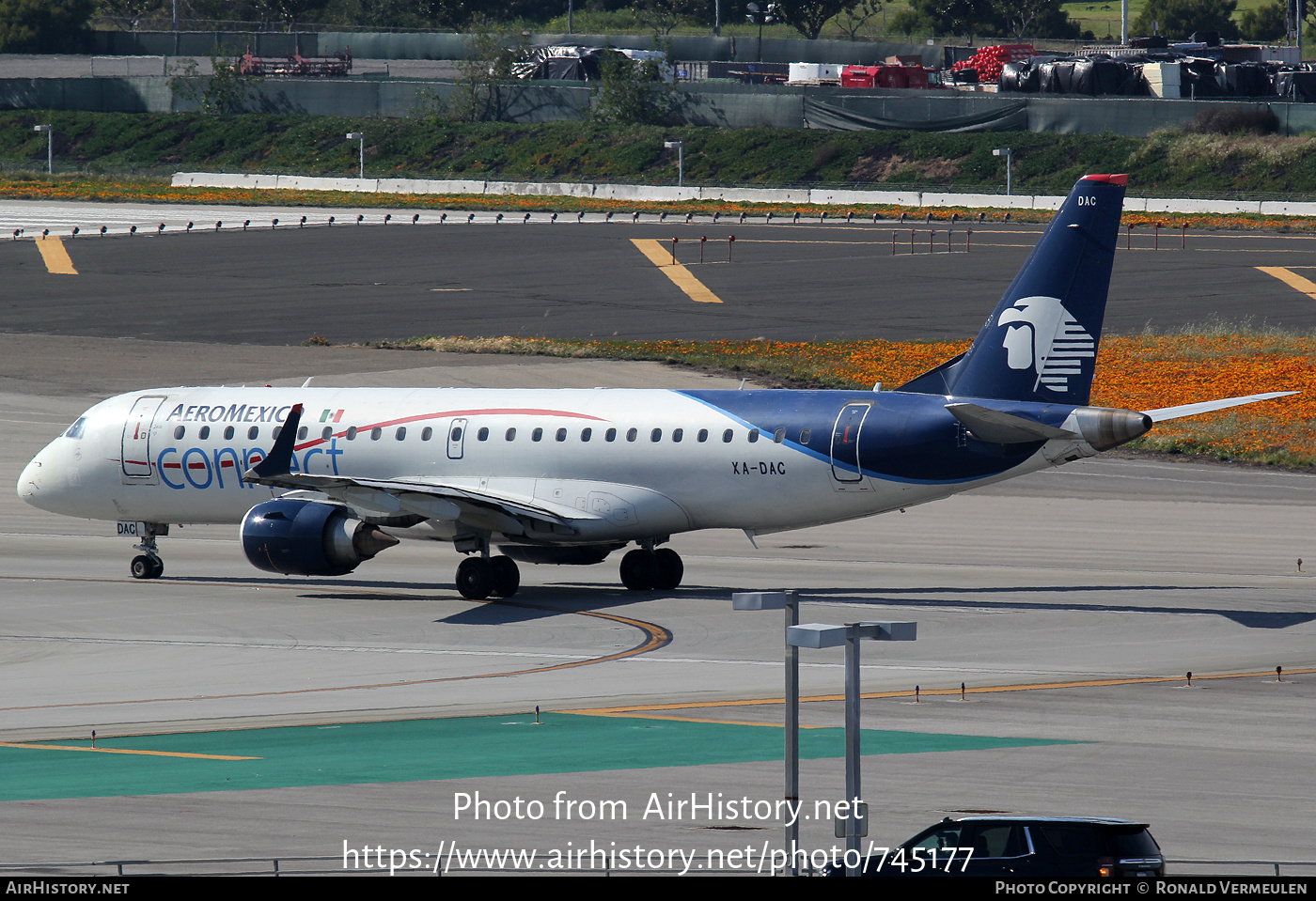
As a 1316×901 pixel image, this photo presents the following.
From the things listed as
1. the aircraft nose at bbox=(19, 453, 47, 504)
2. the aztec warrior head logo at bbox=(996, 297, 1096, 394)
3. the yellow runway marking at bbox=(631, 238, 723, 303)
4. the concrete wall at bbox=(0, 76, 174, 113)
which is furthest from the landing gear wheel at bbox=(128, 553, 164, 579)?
the concrete wall at bbox=(0, 76, 174, 113)

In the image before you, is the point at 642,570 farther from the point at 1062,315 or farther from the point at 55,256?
the point at 55,256

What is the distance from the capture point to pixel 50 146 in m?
144

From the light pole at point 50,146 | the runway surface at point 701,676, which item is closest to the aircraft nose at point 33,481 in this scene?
the runway surface at point 701,676

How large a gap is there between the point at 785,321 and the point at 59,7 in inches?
5392

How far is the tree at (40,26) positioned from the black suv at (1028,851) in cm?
18923

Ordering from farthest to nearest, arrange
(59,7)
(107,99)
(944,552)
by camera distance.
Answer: (59,7)
(107,99)
(944,552)

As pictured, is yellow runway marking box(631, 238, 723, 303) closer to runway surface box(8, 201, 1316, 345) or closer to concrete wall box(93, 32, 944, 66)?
runway surface box(8, 201, 1316, 345)

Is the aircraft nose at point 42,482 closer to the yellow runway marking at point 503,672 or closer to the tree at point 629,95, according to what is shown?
the yellow runway marking at point 503,672

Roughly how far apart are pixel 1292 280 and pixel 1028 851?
72573mm

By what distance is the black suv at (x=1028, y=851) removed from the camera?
12375 mm

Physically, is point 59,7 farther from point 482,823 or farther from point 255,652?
point 482,823

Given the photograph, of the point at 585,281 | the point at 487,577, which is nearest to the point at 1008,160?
the point at 585,281

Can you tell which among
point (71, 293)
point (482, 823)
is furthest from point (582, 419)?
point (71, 293)

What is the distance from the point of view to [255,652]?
3003 cm
